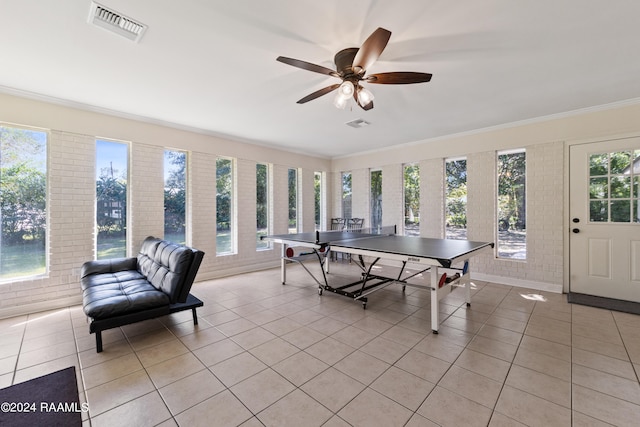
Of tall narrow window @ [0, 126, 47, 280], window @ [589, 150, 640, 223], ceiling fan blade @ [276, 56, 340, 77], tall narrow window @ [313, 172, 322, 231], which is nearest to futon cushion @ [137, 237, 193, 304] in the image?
tall narrow window @ [0, 126, 47, 280]

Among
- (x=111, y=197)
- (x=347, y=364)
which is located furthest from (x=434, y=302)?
(x=111, y=197)

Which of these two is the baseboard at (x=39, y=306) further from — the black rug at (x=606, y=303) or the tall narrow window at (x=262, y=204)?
the black rug at (x=606, y=303)

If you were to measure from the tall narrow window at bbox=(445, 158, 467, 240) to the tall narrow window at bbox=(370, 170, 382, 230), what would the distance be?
1.56 meters

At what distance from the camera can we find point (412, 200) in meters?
5.96

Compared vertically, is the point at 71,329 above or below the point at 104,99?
below

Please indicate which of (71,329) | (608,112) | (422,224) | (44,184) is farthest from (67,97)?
(608,112)

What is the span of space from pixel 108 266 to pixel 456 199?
5.86 m

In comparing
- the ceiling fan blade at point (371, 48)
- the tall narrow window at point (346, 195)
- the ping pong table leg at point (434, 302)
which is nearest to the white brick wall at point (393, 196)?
the tall narrow window at point (346, 195)

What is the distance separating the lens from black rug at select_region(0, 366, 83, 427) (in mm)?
1656

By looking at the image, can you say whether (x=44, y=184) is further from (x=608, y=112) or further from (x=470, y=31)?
(x=608, y=112)

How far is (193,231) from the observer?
4.84 metres

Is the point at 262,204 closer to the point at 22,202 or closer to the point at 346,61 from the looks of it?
the point at 22,202

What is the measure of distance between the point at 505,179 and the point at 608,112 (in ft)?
4.87

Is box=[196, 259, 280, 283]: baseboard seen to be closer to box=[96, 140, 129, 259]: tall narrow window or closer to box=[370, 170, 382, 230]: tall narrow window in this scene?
box=[96, 140, 129, 259]: tall narrow window
